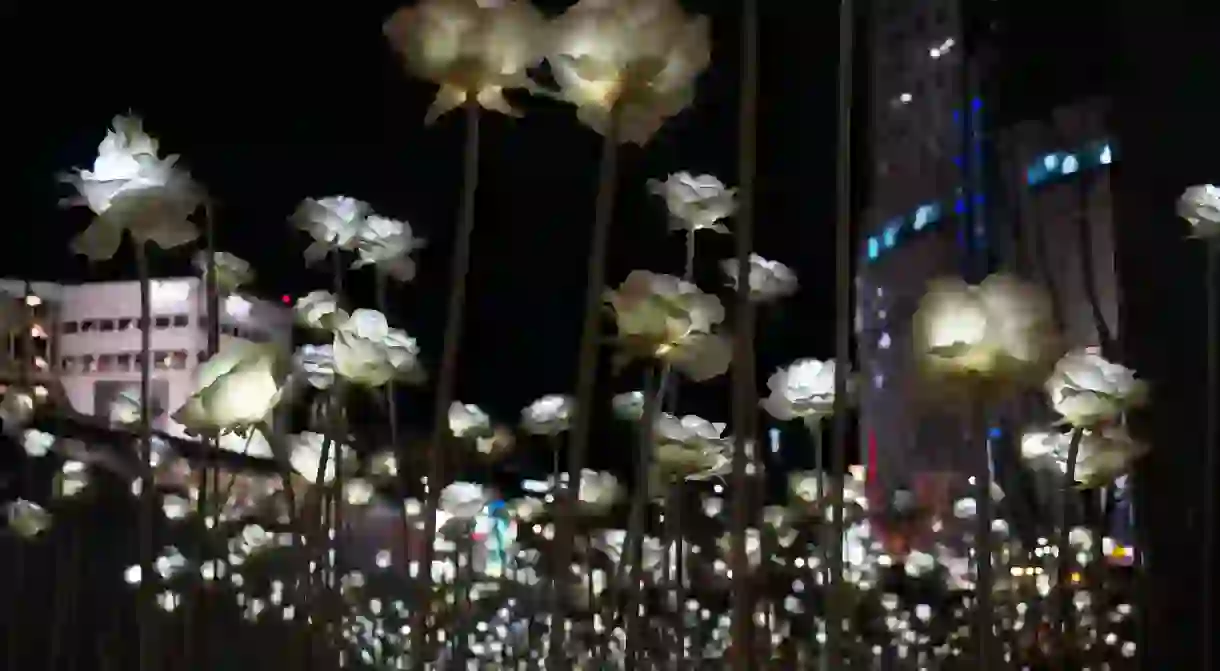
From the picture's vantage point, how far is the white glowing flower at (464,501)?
0.95 meters

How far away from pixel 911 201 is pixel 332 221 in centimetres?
610

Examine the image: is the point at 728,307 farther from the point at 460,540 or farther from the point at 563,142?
the point at 563,142

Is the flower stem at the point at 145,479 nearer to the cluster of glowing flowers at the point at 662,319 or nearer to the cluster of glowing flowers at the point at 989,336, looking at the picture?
the cluster of glowing flowers at the point at 662,319

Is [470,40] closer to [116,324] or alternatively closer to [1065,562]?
[1065,562]

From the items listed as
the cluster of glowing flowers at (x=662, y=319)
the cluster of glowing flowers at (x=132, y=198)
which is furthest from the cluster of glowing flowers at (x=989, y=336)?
the cluster of glowing flowers at (x=132, y=198)

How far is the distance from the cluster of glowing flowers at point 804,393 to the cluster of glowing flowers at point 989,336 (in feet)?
0.95

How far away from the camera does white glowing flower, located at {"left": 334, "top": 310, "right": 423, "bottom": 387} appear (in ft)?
2.18

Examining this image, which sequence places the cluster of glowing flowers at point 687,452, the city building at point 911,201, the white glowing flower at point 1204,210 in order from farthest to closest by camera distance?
1. the city building at point 911,201
2. the white glowing flower at point 1204,210
3. the cluster of glowing flowers at point 687,452

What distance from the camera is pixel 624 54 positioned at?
44cm

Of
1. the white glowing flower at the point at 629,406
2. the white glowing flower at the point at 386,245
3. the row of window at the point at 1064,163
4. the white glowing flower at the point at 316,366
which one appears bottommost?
the white glowing flower at the point at 629,406

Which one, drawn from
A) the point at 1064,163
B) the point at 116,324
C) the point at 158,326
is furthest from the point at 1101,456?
the point at 1064,163

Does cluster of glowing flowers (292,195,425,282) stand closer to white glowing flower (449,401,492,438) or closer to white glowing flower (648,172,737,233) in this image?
white glowing flower (449,401,492,438)

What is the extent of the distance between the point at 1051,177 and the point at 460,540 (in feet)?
5.76

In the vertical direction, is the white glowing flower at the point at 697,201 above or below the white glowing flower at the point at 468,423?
above
